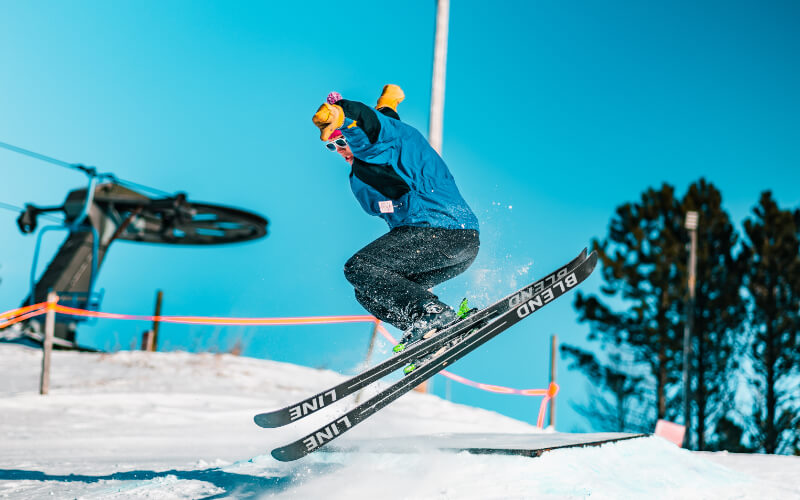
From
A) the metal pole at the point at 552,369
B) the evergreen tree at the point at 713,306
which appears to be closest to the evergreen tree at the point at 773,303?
the evergreen tree at the point at 713,306

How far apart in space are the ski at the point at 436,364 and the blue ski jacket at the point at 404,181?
0.56m

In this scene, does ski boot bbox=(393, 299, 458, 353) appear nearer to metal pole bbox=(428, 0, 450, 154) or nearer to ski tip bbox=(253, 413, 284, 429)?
ski tip bbox=(253, 413, 284, 429)

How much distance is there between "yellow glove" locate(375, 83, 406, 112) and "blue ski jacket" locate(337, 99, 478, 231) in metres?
0.40

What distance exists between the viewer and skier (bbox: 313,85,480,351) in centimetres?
339

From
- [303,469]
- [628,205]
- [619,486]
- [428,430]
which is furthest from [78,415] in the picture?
[628,205]

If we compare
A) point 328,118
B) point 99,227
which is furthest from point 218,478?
point 99,227

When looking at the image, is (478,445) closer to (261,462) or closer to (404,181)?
(261,462)

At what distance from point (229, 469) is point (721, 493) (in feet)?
9.10

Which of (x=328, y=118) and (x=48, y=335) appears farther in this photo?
(x=48, y=335)

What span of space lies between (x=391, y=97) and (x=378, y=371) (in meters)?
1.57

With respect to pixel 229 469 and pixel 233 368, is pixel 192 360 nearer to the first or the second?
pixel 233 368

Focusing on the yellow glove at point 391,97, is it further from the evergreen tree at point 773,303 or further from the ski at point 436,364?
Answer: the evergreen tree at point 773,303

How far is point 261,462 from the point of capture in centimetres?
406

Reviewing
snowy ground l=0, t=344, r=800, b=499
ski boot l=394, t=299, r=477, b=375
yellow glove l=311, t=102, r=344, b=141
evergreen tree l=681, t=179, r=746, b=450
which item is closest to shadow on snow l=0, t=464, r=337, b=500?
snowy ground l=0, t=344, r=800, b=499
